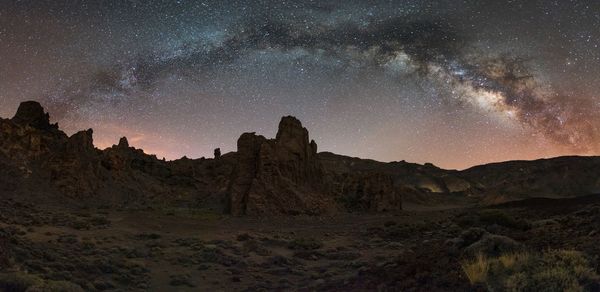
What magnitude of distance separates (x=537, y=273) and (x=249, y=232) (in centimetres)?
2515

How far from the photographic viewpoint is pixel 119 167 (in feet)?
216

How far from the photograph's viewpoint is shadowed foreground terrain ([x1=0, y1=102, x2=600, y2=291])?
11.8 metres

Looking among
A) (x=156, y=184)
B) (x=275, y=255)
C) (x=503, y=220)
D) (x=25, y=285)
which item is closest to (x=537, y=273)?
(x=25, y=285)

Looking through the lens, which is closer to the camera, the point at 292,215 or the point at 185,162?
the point at 292,215

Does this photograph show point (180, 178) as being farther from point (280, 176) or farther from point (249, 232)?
point (249, 232)

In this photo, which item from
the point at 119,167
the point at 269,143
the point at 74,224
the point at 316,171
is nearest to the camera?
the point at 74,224

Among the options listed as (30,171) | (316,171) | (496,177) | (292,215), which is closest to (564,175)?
(496,177)

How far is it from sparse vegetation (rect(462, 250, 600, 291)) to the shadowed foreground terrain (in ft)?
0.11

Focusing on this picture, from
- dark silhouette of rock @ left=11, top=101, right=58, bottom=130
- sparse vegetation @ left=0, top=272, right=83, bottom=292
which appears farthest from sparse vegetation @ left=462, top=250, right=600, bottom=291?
dark silhouette of rock @ left=11, top=101, right=58, bottom=130

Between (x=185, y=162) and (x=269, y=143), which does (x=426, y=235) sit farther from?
(x=185, y=162)

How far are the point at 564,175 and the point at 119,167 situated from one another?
126421 millimetres

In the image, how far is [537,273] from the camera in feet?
30.3

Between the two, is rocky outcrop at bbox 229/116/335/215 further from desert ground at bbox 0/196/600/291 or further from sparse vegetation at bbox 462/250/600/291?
sparse vegetation at bbox 462/250/600/291

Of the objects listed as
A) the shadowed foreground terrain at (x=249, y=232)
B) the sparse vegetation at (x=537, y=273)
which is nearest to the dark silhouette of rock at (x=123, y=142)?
the shadowed foreground terrain at (x=249, y=232)
